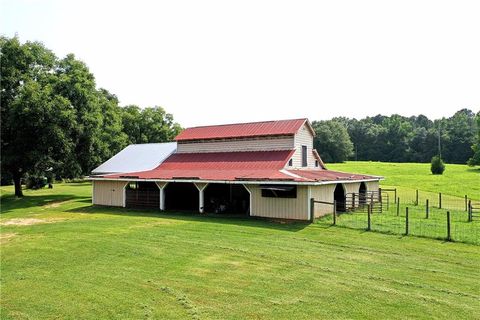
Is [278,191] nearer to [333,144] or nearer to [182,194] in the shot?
[182,194]

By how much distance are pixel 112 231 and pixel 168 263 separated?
6.35 m

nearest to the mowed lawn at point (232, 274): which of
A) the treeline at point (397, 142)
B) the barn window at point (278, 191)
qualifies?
the barn window at point (278, 191)

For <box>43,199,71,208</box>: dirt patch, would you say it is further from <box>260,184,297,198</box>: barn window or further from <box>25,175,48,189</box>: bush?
<box>25,175,48,189</box>: bush

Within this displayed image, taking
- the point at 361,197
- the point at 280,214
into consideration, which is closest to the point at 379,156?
the point at 361,197

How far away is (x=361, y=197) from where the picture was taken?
26.5 meters

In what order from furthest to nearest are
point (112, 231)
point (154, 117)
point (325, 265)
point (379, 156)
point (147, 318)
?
point (379, 156) → point (154, 117) → point (112, 231) → point (325, 265) → point (147, 318)

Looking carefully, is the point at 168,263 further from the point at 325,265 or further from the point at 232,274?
the point at 325,265

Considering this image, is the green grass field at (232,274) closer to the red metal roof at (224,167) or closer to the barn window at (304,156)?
the red metal roof at (224,167)

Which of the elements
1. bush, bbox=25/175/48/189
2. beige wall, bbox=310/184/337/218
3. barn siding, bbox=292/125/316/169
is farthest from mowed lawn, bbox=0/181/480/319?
bush, bbox=25/175/48/189

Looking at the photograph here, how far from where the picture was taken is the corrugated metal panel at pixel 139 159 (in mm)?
31406

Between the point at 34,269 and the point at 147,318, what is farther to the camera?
the point at 34,269

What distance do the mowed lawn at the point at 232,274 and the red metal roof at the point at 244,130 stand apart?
10309mm

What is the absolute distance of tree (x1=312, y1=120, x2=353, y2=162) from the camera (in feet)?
287

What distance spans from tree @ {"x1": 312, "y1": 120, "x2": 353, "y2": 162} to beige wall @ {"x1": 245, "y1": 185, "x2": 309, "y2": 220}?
68.6 m
